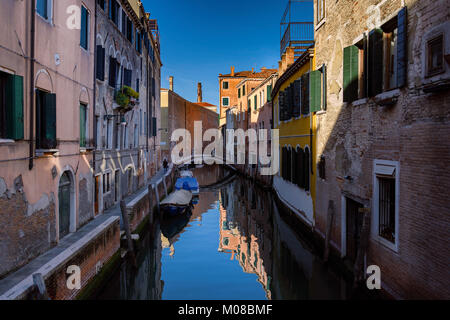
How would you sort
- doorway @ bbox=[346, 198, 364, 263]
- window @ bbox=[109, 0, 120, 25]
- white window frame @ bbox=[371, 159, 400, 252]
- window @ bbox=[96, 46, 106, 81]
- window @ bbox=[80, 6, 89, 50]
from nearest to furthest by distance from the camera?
white window frame @ bbox=[371, 159, 400, 252] < doorway @ bbox=[346, 198, 364, 263] < window @ bbox=[80, 6, 89, 50] < window @ bbox=[96, 46, 106, 81] < window @ bbox=[109, 0, 120, 25]

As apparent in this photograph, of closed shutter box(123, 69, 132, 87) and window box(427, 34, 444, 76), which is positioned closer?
window box(427, 34, 444, 76)

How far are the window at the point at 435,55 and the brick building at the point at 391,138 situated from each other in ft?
0.05

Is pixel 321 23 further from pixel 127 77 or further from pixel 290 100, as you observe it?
pixel 127 77

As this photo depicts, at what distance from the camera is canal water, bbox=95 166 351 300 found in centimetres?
848

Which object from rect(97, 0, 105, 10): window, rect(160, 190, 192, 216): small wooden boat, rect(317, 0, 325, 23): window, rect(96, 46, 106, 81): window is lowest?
rect(160, 190, 192, 216): small wooden boat

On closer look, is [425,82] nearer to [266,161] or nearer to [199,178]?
[266,161]

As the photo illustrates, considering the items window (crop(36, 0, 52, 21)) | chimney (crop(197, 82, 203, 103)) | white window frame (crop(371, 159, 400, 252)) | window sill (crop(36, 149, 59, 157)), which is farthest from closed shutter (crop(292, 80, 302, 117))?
chimney (crop(197, 82, 203, 103))

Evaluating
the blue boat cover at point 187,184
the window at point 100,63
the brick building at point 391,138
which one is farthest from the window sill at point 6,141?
the blue boat cover at point 187,184

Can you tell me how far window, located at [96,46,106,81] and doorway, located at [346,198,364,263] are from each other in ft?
26.8

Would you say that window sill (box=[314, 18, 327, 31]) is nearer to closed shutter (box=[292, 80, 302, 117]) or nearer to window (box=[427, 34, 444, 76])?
closed shutter (box=[292, 80, 302, 117])

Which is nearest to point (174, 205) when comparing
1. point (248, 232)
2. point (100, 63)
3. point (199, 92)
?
point (248, 232)

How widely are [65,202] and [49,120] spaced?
243 centimetres

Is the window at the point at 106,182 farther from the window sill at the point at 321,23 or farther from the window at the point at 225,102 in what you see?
the window at the point at 225,102
